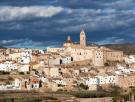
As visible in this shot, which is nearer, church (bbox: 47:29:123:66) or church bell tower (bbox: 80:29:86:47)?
church (bbox: 47:29:123:66)

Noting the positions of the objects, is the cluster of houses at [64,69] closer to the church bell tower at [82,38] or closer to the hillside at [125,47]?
the church bell tower at [82,38]

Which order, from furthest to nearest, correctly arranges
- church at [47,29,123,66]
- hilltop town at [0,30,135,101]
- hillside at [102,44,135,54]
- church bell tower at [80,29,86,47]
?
1. hillside at [102,44,135,54]
2. church bell tower at [80,29,86,47]
3. church at [47,29,123,66]
4. hilltop town at [0,30,135,101]

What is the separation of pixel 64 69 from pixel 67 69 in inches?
19.2

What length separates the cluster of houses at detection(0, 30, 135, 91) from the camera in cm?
6462

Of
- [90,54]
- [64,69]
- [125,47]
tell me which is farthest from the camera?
[125,47]

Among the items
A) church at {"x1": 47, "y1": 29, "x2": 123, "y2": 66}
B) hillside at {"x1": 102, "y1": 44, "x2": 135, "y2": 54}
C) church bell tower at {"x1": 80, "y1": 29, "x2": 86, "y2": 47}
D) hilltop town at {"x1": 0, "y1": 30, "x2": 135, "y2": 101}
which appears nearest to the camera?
hilltop town at {"x1": 0, "y1": 30, "x2": 135, "y2": 101}

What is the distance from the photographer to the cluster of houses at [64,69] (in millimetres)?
64625

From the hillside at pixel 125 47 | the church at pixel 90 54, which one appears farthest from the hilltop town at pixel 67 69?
the hillside at pixel 125 47

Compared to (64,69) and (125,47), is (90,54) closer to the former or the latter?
(64,69)

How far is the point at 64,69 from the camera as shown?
70.8 m

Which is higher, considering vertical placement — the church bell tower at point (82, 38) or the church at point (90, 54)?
the church bell tower at point (82, 38)

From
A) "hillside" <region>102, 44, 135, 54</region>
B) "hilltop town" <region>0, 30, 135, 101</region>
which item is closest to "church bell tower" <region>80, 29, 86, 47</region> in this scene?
"hilltop town" <region>0, 30, 135, 101</region>

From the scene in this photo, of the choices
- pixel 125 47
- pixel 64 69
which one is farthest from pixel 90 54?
pixel 125 47

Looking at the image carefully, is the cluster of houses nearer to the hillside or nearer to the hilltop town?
the hilltop town
